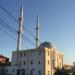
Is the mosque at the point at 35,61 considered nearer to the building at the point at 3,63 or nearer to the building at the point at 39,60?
the building at the point at 39,60

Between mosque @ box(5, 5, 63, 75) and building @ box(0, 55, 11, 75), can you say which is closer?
mosque @ box(5, 5, 63, 75)

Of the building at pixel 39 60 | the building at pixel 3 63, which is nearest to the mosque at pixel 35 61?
the building at pixel 39 60

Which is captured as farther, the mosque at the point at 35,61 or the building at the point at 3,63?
the building at the point at 3,63

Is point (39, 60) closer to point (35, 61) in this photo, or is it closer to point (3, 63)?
point (35, 61)

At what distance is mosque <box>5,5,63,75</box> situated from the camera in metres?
55.9

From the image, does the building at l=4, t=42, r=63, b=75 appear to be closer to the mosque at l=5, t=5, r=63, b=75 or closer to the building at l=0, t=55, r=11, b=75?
the mosque at l=5, t=5, r=63, b=75

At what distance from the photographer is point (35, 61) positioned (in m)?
57.2

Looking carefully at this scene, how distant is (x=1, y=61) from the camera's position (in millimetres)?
69062

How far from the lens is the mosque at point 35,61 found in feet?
183

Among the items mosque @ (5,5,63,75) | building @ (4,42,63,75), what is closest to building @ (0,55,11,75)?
mosque @ (5,5,63,75)

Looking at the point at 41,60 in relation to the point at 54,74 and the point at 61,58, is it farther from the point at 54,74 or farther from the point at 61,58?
the point at 61,58

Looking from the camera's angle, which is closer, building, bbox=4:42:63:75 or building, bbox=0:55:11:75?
building, bbox=4:42:63:75

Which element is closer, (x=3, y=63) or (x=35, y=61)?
(x=35, y=61)

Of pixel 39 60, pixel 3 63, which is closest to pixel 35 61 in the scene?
pixel 39 60
